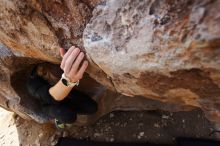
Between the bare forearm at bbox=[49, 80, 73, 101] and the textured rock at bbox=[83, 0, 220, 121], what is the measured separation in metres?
0.44

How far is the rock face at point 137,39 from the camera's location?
1.09 m

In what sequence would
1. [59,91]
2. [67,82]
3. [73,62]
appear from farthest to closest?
[59,91] < [67,82] < [73,62]

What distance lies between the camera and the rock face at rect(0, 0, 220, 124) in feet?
3.57

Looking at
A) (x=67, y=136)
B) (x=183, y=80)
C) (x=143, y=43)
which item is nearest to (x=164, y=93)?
(x=183, y=80)

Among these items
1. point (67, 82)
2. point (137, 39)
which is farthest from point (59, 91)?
point (137, 39)

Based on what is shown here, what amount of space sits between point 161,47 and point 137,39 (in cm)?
10

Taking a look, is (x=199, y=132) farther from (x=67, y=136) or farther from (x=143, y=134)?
(x=67, y=136)

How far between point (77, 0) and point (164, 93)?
0.52 metres

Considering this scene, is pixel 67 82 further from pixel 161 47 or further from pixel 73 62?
pixel 161 47

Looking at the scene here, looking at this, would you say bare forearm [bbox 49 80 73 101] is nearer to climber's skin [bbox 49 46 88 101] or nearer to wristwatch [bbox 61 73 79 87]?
wristwatch [bbox 61 73 79 87]

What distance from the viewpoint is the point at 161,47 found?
1.17 m

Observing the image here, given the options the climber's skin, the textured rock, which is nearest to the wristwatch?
the climber's skin

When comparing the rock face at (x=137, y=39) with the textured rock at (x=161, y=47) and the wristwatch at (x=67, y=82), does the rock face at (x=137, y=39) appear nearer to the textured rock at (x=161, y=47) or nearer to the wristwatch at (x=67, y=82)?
the textured rock at (x=161, y=47)

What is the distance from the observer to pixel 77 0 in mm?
1420
